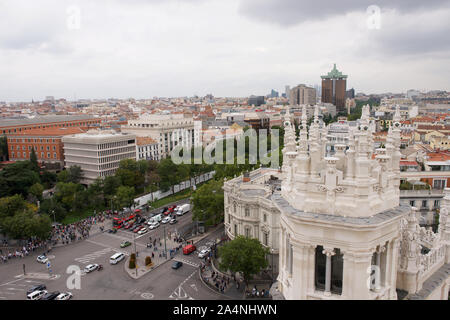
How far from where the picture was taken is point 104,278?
3862 centimetres

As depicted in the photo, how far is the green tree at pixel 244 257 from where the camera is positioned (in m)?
34.4

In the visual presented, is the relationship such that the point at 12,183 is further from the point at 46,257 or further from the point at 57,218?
the point at 46,257

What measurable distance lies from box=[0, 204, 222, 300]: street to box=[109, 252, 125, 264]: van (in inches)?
17.2

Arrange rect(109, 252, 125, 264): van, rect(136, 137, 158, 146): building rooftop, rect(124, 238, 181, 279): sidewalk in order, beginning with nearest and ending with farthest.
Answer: rect(124, 238, 181, 279): sidewalk < rect(109, 252, 125, 264): van < rect(136, 137, 158, 146): building rooftop

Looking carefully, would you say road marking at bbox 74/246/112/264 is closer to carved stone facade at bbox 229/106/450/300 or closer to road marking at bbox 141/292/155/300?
road marking at bbox 141/292/155/300

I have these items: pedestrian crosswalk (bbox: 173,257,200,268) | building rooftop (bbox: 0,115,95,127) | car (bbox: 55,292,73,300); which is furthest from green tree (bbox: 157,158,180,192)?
building rooftop (bbox: 0,115,95,127)

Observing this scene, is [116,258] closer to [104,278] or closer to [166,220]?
[104,278]

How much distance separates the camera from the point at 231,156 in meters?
84.3

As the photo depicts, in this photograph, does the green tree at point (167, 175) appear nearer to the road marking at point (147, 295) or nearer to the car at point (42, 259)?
the car at point (42, 259)

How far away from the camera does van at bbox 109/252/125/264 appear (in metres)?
42.1

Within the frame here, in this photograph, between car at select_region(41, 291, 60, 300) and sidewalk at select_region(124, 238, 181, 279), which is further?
sidewalk at select_region(124, 238, 181, 279)

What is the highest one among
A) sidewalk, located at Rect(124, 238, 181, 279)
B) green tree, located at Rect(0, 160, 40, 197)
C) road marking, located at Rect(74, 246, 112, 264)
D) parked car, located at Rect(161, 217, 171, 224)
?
green tree, located at Rect(0, 160, 40, 197)

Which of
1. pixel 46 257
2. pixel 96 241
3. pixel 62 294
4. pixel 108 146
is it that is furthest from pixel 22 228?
pixel 108 146
